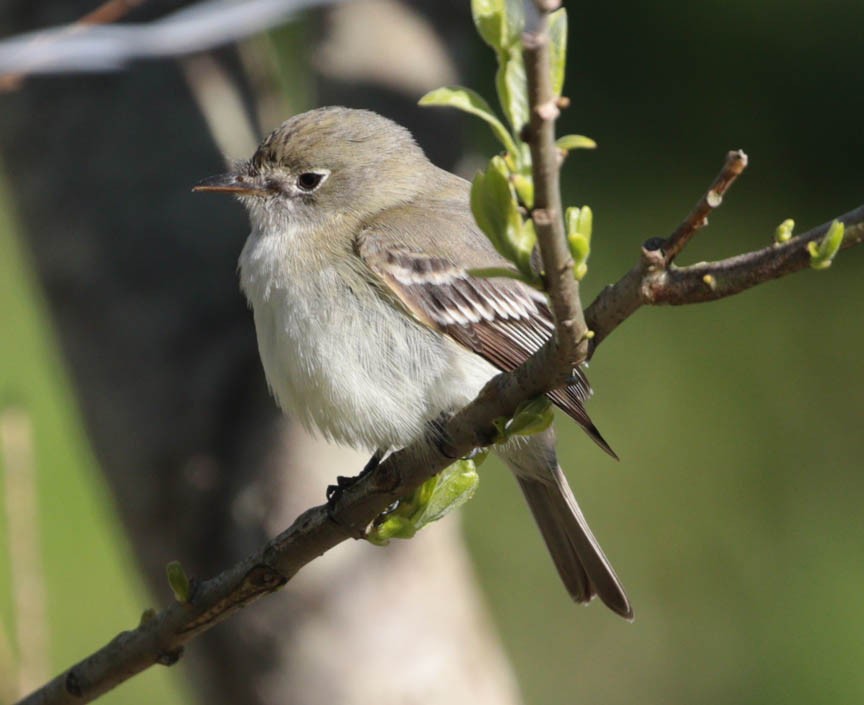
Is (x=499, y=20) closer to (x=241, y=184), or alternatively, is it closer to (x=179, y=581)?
(x=179, y=581)

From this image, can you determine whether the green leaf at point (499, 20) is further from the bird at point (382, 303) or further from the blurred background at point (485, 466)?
the blurred background at point (485, 466)

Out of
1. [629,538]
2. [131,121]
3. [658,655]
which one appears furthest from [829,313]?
[131,121]

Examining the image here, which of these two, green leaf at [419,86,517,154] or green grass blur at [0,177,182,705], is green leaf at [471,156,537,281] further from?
green grass blur at [0,177,182,705]

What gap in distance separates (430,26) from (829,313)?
2.01m

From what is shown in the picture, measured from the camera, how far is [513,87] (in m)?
1.05

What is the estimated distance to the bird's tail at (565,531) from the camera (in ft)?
7.90

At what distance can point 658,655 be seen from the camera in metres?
4.29

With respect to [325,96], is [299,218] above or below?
below

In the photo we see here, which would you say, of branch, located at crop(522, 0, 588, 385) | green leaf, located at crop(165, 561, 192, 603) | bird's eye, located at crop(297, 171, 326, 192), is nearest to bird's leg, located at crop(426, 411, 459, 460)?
branch, located at crop(522, 0, 588, 385)

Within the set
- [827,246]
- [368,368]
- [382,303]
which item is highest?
[382,303]

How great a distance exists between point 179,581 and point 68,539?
278cm

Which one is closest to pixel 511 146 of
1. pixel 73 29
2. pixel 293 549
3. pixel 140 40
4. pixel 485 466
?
pixel 293 549

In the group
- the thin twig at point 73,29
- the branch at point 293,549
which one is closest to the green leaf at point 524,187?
the branch at point 293,549

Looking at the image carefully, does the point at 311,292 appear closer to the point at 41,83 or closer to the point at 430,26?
the point at 430,26
